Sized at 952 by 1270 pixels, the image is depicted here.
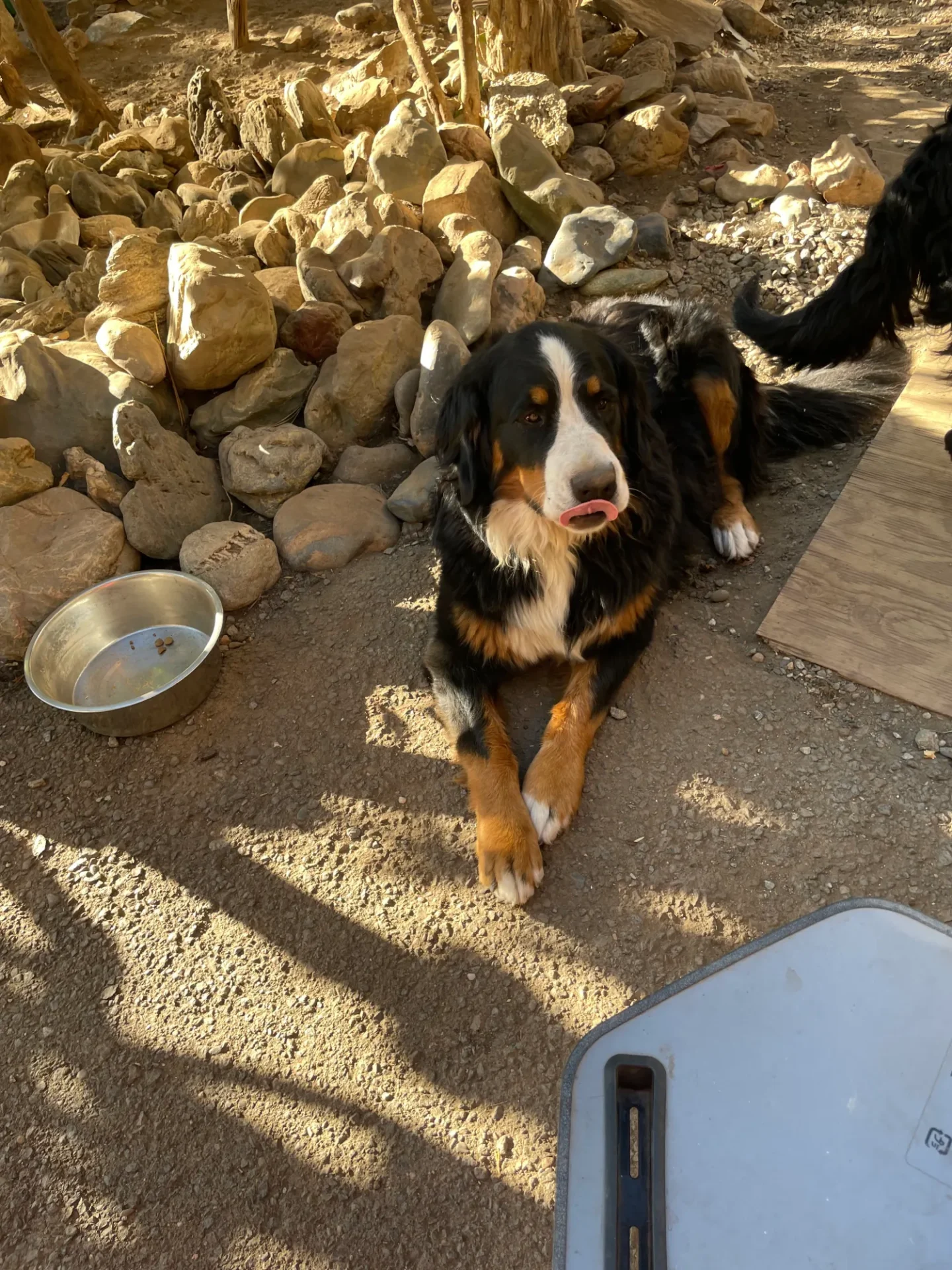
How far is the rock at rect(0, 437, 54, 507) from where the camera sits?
3.16 m

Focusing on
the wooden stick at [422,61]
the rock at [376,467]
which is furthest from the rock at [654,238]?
the rock at [376,467]

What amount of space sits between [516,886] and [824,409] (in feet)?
7.92

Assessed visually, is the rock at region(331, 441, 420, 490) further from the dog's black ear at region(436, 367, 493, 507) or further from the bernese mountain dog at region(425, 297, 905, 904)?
the dog's black ear at region(436, 367, 493, 507)

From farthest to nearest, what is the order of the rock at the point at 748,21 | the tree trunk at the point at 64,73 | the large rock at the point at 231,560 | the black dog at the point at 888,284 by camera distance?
the rock at the point at 748,21 < the tree trunk at the point at 64,73 < the large rock at the point at 231,560 < the black dog at the point at 888,284

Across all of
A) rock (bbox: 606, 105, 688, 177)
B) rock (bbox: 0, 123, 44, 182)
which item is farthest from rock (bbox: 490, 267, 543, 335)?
rock (bbox: 0, 123, 44, 182)

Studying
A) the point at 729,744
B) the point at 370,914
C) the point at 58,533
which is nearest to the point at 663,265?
the point at 729,744

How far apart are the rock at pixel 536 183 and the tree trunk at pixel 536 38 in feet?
3.10

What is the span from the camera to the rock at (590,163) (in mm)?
4672

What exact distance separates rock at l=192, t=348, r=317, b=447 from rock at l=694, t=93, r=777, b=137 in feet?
10.7

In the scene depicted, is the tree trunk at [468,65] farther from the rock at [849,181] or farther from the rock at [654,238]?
the rock at [849,181]

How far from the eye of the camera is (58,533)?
3.13 m

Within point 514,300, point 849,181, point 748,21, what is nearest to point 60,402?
point 514,300

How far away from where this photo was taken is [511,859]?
220 centimetres

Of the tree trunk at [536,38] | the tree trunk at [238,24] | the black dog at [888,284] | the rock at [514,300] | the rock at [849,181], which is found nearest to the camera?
the black dog at [888,284]
